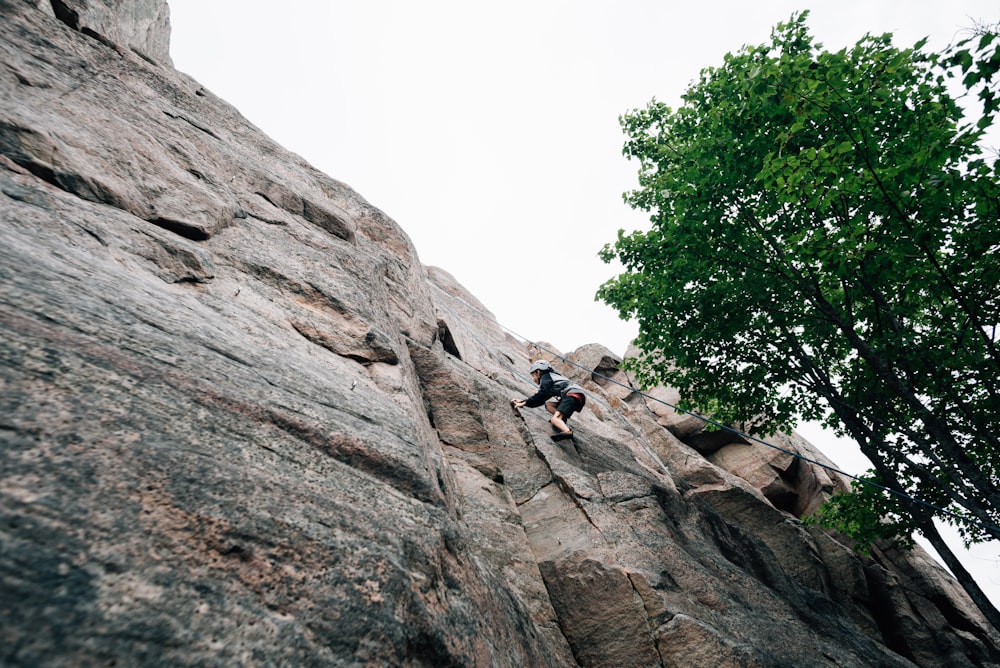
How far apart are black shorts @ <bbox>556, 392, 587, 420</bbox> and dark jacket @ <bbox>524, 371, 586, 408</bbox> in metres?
0.11

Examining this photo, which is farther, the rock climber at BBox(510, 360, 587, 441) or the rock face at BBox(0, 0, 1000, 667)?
the rock climber at BBox(510, 360, 587, 441)

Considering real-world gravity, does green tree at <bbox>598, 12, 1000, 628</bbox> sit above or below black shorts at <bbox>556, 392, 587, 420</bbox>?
above

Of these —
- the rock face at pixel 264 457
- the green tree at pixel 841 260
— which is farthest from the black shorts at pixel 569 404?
the green tree at pixel 841 260

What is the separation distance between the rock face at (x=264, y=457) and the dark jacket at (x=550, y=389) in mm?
709

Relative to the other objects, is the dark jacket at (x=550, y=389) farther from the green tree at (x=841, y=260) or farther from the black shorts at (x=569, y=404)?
the green tree at (x=841, y=260)

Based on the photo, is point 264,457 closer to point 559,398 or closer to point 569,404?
point 569,404

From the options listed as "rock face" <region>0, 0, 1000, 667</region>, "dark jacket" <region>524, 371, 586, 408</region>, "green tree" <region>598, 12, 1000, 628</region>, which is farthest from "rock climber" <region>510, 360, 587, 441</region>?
"green tree" <region>598, 12, 1000, 628</region>

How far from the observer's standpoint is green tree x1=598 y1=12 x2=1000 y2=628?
25.5 ft

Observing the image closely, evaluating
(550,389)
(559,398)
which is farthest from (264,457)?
(559,398)

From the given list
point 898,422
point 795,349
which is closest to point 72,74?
point 795,349

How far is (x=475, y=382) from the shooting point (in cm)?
942

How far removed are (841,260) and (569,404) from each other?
5.30 m

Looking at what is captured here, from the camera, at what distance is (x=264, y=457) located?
11.4 ft

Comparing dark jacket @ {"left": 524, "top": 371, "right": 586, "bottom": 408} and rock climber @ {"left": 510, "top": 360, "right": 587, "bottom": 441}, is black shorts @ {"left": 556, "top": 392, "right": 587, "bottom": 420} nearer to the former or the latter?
rock climber @ {"left": 510, "top": 360, "right": 587, "bottom": 441}
